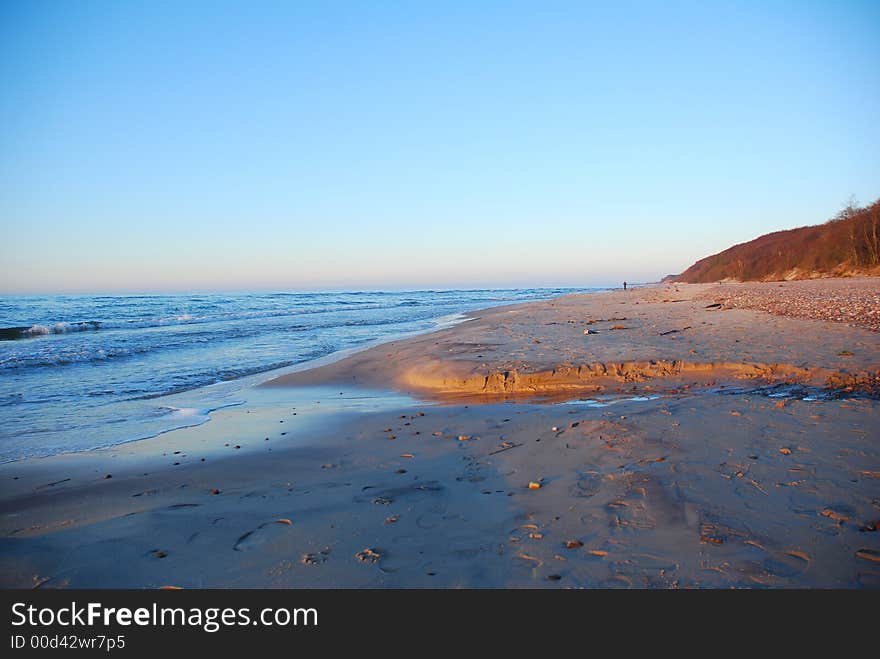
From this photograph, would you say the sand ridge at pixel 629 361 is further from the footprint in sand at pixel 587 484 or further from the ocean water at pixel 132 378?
the footprint in sand at pixel 587 484

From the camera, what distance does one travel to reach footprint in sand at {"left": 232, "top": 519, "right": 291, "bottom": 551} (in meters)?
3.41

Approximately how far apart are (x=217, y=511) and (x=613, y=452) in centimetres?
370

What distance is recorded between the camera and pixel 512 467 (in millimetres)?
4844

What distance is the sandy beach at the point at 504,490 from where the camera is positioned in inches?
116

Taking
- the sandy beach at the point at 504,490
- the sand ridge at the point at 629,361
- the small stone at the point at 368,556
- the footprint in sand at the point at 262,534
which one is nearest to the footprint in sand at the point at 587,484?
the sandy beach at the point at 504,490

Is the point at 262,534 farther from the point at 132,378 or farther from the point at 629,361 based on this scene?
the point at 132,378

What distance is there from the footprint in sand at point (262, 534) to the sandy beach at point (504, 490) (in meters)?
0.02

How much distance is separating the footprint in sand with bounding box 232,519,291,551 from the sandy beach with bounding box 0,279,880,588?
20mm

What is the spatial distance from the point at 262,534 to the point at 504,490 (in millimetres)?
1967
